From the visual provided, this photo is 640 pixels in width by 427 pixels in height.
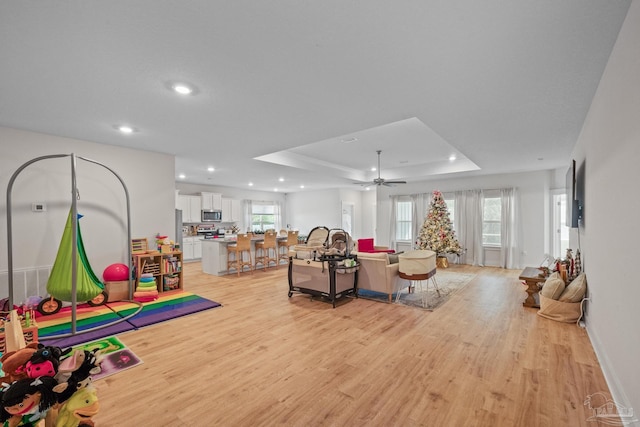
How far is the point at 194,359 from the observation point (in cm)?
288

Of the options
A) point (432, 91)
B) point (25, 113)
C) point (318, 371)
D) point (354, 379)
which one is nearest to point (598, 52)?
point (432, 91)

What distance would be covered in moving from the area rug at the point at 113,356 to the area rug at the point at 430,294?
3486mm

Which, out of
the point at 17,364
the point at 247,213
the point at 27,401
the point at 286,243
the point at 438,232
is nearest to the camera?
the point at 27,401

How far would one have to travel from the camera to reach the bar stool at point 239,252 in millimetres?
6918

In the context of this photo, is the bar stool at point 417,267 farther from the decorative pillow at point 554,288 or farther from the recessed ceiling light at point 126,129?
the recessed ceiling light at point 126,129

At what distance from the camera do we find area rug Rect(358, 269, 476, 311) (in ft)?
15.4

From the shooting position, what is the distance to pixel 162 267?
5305 mm

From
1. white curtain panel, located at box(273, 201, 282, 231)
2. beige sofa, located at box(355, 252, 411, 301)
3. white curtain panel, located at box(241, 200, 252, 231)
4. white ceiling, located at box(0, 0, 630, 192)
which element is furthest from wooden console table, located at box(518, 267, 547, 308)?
white curtain panel, located at box(273, 201, 282, 231)

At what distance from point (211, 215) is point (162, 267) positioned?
488 cm

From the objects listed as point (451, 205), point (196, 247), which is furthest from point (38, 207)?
point (451, 205)

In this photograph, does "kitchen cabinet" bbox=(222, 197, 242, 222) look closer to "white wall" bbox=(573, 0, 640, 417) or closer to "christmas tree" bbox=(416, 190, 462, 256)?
"christmas tree" bbox=(416, 190, 462, 256)

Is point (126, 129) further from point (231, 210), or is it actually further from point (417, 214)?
point (417, 214)

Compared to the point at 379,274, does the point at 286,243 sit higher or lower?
higher

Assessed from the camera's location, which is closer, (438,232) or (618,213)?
(618,213)
